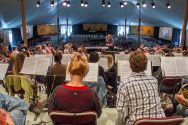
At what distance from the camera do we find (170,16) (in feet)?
55.9

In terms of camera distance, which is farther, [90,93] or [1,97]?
[90,93]

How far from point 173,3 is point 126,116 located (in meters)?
12.7

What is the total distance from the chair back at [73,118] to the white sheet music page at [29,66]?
8.80ft

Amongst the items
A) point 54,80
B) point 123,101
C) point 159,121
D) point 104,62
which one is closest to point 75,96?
point 123,101

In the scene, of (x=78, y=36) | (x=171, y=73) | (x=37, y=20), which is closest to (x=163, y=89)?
(x=171, y=73)

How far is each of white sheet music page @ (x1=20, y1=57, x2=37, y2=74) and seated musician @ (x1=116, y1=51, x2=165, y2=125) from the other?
3077 millimetres

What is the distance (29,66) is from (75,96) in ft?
9.49

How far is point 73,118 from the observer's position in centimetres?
314

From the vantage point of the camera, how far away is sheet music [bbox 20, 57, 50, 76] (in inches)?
227

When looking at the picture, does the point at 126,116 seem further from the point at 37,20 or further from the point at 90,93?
the point at 37,20

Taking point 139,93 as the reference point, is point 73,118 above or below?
below

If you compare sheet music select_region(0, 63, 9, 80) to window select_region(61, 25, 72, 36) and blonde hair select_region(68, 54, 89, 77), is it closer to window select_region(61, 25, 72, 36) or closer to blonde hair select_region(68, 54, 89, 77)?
blonde hair select_region(68, 54, 89, 77)

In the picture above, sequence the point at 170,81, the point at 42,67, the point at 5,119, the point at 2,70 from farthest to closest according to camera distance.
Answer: the point at 42,67 < the point at 170,81 < the point at 2,70 < the point at 5,119

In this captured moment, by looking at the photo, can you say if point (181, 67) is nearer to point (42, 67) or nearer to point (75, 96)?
point (42, 67)
